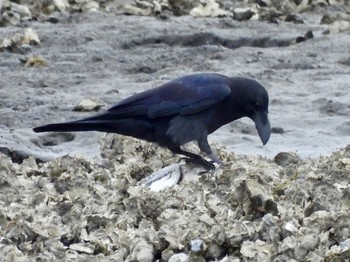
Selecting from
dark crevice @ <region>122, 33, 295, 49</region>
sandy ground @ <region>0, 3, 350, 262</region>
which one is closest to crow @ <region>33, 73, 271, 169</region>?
sandy ground @ <region>0, 3, 350, 262</region>

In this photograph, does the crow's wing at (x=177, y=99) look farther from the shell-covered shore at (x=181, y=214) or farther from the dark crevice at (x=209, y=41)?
the dark crevice at (x=209, y=41)

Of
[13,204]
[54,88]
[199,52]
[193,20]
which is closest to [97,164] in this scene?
[13,204]

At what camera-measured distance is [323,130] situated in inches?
334

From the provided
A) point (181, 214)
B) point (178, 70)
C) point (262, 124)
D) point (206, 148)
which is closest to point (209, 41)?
point (178, 70)

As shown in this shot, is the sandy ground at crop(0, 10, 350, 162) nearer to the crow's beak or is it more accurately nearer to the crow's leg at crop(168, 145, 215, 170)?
the crow's beak

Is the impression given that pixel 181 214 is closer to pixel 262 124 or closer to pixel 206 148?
pixel 206 148

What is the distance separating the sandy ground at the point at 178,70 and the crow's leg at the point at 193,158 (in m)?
1.21

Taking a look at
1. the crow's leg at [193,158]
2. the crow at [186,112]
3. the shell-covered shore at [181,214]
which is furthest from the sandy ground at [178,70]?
the shell-covered shore at [181,214]

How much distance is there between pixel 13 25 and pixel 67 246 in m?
6.76

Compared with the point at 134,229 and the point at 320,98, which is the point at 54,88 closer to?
the point at 320,98

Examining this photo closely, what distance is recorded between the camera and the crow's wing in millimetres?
6480

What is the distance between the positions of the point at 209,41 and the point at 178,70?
1349 millimetres

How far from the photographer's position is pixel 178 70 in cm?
1026

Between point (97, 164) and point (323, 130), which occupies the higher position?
point (97, 164)
